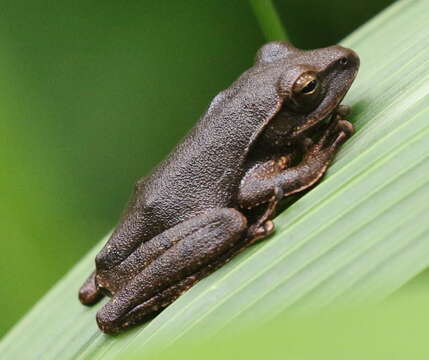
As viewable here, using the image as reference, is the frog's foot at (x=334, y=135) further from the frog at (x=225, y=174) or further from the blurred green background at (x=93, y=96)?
the blurred green background at (x=93, y=96)

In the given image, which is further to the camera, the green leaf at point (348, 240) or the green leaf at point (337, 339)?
the green leaf at point (348, 240)

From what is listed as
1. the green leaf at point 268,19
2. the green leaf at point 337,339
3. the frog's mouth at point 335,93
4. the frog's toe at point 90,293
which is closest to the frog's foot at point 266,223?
the frog's mouth at point 335,93

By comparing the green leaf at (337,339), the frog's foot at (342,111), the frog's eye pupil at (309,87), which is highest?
the green leaf at (337,339)

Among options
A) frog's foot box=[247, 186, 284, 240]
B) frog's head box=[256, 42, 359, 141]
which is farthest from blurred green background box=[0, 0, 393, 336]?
frog's foot box=[247, 186, 284, 240]

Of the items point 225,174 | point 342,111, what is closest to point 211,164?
point 225,174

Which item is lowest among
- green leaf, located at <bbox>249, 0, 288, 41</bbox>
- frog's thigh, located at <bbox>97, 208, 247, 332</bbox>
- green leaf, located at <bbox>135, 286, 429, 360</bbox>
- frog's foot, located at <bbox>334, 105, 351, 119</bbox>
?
frog's thigh, located at <bbox>97, 208, 247, 332</bbox>

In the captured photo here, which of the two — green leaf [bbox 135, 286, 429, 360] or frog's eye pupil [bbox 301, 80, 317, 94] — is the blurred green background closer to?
frog's eye pupil [bbox 301, 80, 317, 94]
